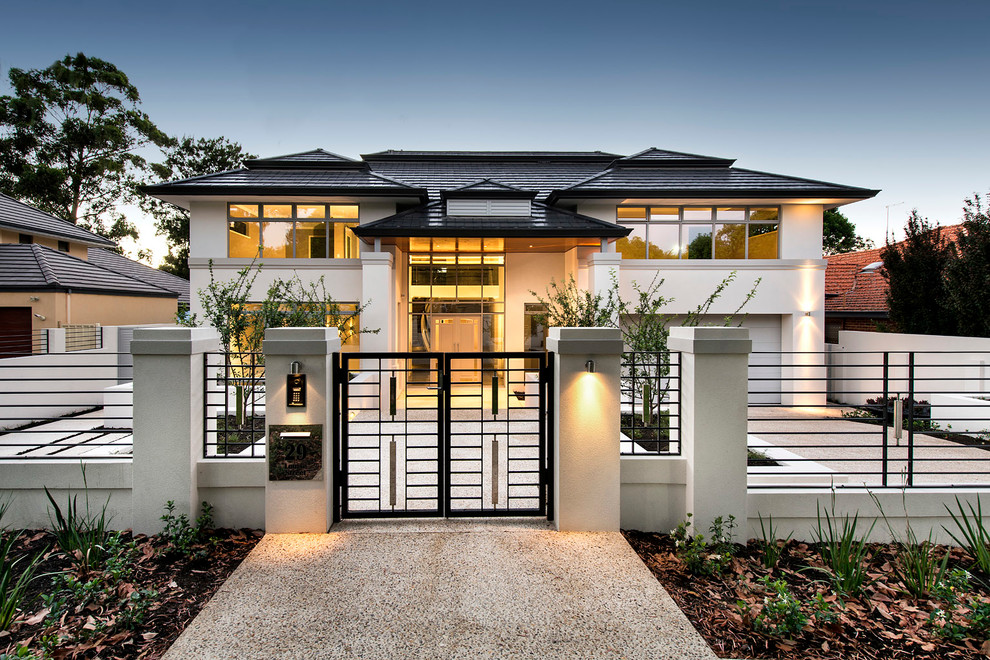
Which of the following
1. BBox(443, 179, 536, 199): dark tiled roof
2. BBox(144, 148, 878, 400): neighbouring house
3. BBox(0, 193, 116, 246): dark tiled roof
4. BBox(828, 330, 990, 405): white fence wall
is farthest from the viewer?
BBox(0, 193, 116, 246): dark tiled roof

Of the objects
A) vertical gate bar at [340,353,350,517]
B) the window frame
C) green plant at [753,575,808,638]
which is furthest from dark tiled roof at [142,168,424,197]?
green plant at [753,575,808,638]

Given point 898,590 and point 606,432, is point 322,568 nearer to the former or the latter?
point 606,432

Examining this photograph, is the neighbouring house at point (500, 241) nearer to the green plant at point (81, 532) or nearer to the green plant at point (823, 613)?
the green plant at point (81, 532)

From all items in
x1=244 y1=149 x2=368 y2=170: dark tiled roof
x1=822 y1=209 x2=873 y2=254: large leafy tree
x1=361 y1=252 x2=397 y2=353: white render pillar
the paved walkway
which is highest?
x1=822 y1=209 x2=873 y2=254: large leafy tree

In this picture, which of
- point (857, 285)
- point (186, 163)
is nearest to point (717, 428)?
point (857, 285)

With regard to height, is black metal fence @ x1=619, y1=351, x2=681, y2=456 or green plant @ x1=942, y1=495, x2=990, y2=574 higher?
black metal fence @ x1=619, y1=351, x2=681, y2=456

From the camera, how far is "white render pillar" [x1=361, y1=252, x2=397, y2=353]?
13070 mm

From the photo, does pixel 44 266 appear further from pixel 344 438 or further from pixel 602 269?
pixel 602 269

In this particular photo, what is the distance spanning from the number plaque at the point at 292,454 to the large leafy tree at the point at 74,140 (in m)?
37.2

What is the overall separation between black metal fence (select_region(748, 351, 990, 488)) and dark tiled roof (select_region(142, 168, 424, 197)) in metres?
11.2

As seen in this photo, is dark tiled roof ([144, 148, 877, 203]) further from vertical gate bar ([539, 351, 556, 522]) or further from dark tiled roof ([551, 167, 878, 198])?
vertical gate bar ([539, 351, 556, 522])

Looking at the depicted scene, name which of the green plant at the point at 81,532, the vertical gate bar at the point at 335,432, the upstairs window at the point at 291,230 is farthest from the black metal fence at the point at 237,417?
the upstairs window at the point at 291,230

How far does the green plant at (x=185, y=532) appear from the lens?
180 inches

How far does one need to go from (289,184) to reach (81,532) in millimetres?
11414
